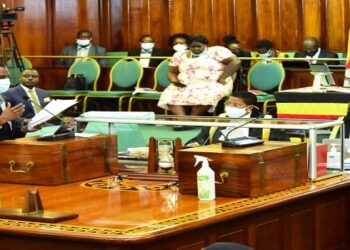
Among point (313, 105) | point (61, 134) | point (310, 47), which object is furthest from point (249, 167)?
point (310, 47)

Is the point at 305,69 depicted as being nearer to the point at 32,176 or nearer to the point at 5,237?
the point at 32,176

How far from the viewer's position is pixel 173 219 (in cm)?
415

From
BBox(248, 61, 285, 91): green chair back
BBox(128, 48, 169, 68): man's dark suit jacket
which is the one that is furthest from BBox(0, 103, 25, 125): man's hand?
BBox(128, 48, 169, 68): man's dark suit jacket

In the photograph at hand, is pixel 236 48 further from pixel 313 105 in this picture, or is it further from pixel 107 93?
pixel 313 105

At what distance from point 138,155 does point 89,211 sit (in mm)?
1262

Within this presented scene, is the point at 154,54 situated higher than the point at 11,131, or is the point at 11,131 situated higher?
the point at 154,54

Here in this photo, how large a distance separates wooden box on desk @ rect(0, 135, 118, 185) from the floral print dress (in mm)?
4659

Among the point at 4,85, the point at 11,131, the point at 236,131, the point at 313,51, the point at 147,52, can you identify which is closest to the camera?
the point at 236,131

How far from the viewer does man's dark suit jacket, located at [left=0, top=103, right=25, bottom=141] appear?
5773 mm

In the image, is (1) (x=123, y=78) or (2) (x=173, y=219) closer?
(2) (x=173, y=219)

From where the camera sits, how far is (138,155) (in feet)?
18.4

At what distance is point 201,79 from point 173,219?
610cm

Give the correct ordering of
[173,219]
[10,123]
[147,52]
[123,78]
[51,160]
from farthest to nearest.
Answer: [147,52] → [123,78] → [10,123] → [51,160] → [173,219]

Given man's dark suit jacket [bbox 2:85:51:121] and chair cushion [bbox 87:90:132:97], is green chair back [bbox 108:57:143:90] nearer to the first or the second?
chair cushion [bbox 87:90:132:97]
